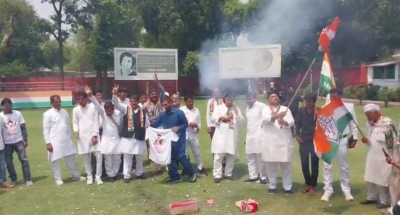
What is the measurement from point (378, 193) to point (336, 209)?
72cm

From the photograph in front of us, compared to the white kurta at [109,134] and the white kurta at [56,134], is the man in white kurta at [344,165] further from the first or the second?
the white kurta at [56,134]

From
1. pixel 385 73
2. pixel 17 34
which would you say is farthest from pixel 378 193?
pixel 17 34

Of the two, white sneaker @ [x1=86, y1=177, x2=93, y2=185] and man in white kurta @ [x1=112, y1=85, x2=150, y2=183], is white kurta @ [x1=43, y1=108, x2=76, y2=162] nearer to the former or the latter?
white sneaker @ [x1=86, y1=177, x2=93, y2=185]

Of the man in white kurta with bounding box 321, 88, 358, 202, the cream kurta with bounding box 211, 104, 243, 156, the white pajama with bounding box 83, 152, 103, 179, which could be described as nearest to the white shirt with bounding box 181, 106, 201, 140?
the cream kurta with bounding box 211, 104, 243, 156

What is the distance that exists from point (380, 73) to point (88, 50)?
2144cm

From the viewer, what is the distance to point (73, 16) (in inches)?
1601

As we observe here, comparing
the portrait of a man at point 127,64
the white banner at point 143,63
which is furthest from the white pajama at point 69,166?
the portrait of a man at point 127,64

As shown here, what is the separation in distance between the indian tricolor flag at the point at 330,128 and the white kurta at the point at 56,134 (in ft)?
15.5

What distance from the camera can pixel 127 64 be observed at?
58.4 ft

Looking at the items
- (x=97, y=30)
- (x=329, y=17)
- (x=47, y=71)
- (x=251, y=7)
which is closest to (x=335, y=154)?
(x=329, y=17)

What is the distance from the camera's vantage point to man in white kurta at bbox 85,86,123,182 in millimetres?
9070

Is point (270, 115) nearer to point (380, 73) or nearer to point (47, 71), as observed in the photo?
point (380, 73)

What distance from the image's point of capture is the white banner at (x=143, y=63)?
17.5m

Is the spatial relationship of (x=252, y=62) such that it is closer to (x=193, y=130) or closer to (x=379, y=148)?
(x=193, y=130)
